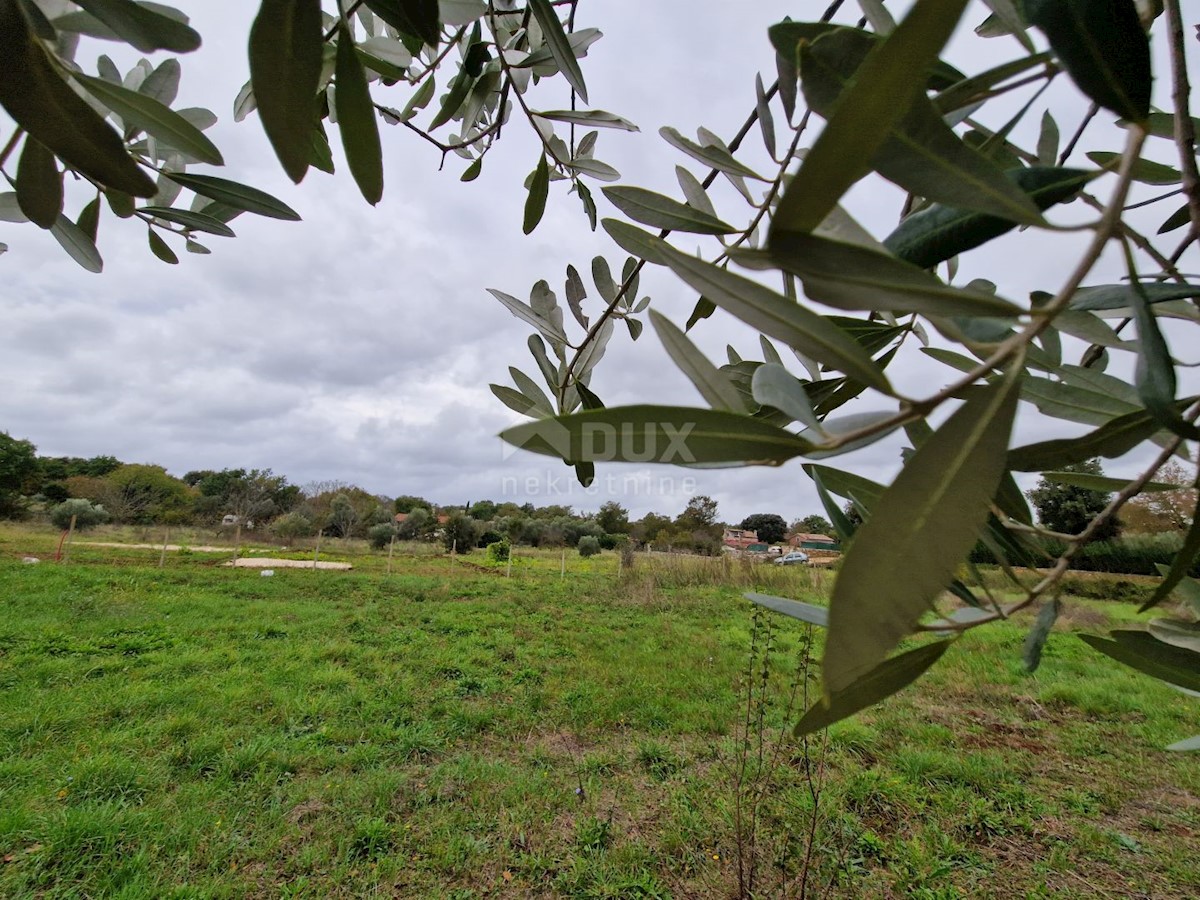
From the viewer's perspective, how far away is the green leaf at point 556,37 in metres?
0.44

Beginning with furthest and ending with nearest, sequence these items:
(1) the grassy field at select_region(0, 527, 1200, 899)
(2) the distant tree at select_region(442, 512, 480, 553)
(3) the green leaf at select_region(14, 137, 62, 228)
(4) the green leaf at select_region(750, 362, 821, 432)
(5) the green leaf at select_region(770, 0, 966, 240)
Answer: (2) the distant tree at select_region(442, 512, 480, 553)
(1) the grassy field at select_region(0, 527, 1200, 899)
(3) the green leaf at select_region(14, 137, 62, 228)
(4) the green leaf at select_region(750, 362, 821, 432)
(5) the green leaf at select_region(770, 0, 966, 240)

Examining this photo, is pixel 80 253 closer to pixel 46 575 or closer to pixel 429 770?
pixel 429 770

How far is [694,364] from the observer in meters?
Result: 0.29

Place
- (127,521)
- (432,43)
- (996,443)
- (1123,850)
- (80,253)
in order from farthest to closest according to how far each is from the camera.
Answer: (127,521) < (1123,850) < (80,253) < (432,43) < (996,443)

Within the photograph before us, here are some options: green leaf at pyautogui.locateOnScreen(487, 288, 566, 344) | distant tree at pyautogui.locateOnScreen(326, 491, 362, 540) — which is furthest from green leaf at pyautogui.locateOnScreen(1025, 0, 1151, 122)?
distant tree at pyautogui.locateOnScreen(326, 491, 362, 540)

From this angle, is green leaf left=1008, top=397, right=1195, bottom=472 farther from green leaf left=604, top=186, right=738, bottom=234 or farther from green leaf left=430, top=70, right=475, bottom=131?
green leaf left=430, top=70, right=475, bottom=131

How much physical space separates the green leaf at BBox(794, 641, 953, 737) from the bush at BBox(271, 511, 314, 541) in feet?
68.4

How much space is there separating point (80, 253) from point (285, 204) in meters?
0.33

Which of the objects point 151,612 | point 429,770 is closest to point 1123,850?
point 429,770

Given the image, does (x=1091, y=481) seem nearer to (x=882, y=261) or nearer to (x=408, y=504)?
(x=882, y=261)

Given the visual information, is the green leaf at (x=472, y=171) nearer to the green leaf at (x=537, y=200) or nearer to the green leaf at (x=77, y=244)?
the green leaf at (x=537, y=200)

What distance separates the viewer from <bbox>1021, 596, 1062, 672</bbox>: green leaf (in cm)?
46

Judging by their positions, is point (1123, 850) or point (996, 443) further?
point (1123, 850)

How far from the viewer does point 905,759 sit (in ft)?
11.1
